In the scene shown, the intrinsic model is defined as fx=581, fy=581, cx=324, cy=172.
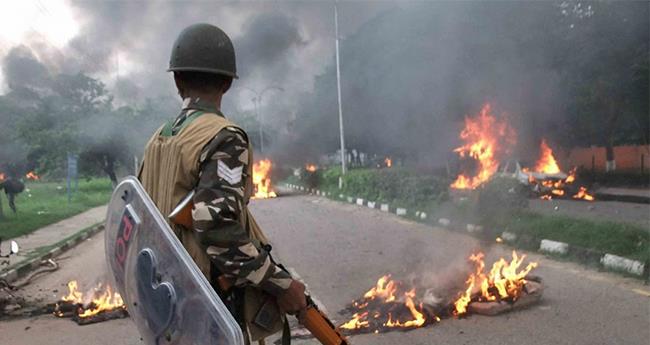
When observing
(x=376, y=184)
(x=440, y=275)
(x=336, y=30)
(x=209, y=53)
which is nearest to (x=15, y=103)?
(x=336, y=30)

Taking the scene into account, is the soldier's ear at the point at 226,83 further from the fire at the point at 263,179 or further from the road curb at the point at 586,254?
the fire at the point at 263,179

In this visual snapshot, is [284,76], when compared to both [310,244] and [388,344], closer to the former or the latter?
[310,244]

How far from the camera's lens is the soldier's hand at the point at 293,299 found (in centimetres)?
173

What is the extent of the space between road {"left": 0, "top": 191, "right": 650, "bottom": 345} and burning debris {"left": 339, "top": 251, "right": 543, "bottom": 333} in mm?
102

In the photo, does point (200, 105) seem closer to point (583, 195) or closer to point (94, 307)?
point (94, 307)

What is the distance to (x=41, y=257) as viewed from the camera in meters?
8.66

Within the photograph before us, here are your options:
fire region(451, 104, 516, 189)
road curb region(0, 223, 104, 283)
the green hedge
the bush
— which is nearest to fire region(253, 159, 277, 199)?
the green hedge

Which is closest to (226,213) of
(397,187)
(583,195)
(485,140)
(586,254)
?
(586,254)

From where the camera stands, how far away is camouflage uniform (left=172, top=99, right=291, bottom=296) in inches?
62.6

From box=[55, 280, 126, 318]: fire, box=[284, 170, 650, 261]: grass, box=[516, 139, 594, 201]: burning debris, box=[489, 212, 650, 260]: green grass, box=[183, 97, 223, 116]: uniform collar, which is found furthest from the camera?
box=[516, 139, 594, 201]: burning debris

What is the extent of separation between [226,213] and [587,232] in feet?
21.6

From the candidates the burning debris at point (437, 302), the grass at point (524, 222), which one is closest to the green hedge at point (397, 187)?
the grass at point (524, 222)

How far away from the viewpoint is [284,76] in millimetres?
18594

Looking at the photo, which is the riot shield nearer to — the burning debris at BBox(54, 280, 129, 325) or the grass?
the burning debris at BBox(54, 280, 129, 325)
